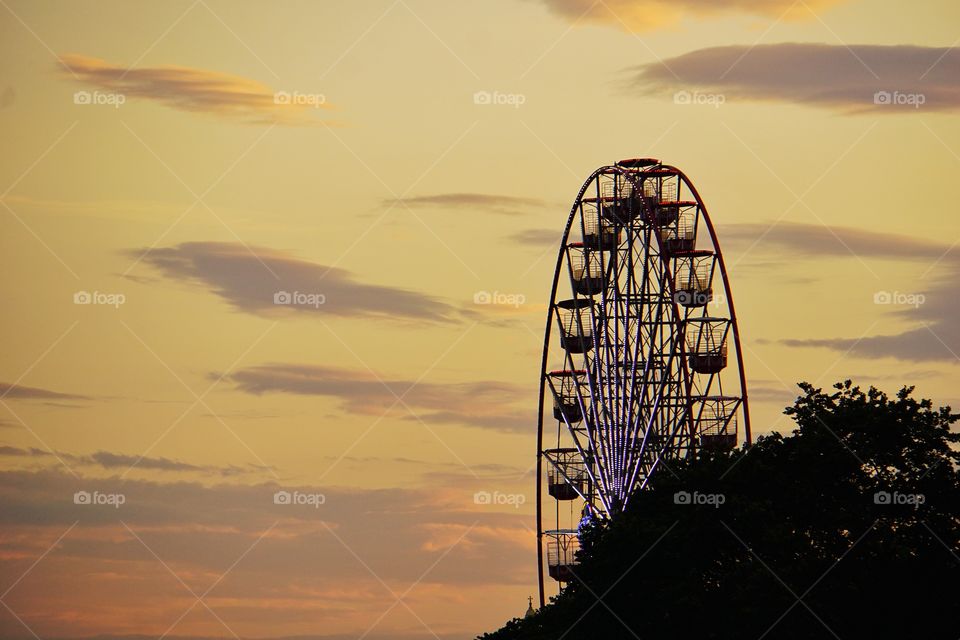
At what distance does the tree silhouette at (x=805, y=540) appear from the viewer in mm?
62344

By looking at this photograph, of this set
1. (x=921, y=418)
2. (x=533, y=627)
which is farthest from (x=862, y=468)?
(x=533, y=627)

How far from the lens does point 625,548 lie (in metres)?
70.2

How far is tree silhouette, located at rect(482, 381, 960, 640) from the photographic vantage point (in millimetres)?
62344

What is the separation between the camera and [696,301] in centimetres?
8462

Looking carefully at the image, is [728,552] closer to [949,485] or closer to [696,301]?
[949,485]

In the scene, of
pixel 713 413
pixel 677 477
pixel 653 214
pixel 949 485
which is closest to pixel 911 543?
pixel 949 485

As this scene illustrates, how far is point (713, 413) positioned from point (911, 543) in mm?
18089

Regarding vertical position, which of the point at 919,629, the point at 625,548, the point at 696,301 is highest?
the point at 696,301

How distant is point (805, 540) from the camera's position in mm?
65438

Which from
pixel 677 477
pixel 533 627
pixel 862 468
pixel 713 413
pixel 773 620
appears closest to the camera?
pixel 773 620

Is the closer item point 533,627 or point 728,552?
point 728,552

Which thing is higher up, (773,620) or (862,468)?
(862,468)

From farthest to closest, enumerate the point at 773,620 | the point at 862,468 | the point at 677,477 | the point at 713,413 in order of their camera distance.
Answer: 1. the point at 713,413
2. the point at 677,477
3. the point at 862,468
4. the point at 773,620

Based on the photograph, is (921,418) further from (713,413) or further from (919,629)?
(713,413)
